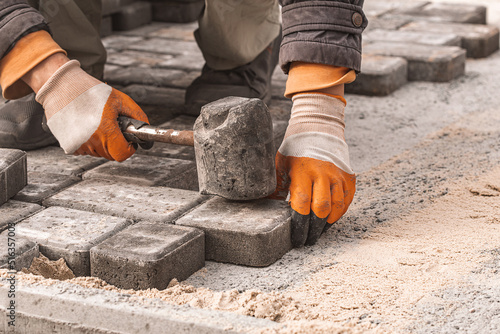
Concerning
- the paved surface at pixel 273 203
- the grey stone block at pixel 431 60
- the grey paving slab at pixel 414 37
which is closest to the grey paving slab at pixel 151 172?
the paved surface at pixel 273 203

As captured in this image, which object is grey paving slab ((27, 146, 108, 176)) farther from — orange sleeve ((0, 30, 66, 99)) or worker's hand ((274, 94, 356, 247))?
worker's hand ((274, 94, 356, 247))

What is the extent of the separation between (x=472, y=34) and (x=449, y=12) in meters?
0.66

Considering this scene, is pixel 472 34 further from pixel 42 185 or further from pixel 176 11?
pixel 42 185

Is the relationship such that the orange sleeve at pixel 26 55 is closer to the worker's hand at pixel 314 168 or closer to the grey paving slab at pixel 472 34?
the worker's hand at pixel 314 168

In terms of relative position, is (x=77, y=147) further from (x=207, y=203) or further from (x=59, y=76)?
(x=207, y=203)

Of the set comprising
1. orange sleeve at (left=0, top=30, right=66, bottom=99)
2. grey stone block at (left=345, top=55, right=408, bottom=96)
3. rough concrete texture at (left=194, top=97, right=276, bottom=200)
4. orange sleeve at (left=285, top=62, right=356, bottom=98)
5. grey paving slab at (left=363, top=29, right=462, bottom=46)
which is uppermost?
orange sleeve at (left=0, top=30, right=66, bottom=99)

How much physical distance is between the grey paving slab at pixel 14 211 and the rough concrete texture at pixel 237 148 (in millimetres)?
572

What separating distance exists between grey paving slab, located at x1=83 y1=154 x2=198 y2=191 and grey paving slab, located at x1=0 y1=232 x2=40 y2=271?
54 centimetres

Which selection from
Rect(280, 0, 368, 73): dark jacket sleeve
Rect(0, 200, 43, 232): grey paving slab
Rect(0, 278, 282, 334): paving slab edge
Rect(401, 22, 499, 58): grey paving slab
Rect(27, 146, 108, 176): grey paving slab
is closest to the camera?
Rect(0, 278, 282, 334): paving slab edge

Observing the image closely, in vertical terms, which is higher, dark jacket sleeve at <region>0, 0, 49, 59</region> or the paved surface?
dark jacket sleeve at <region>0, 0, 49, 59</region>

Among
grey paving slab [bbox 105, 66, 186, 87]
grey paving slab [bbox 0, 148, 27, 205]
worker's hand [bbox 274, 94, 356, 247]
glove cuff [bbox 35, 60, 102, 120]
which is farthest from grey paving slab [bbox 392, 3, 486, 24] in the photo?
grey paving slab [bbox 0, 148, 27, 205]

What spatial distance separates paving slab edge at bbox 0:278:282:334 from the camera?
5.21ft

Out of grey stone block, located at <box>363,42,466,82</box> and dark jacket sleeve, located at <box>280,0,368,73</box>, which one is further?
grey stone block, located at <box>363,42,466,82</box>

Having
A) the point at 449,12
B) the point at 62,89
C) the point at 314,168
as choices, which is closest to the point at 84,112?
the point at 62,89
